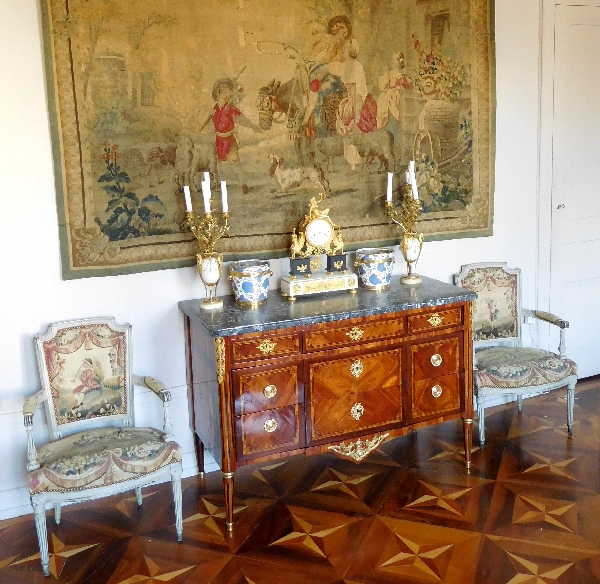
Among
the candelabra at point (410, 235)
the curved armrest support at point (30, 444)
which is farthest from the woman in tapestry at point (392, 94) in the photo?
the curved armrest support at point (30, 444)

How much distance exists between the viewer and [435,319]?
3574mm

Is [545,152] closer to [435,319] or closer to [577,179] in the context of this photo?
[577,179]

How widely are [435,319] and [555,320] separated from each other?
100 centimetres

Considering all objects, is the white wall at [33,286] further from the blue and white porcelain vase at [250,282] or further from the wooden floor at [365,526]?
the wooden floor at [365,526]

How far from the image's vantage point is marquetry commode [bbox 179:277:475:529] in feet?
10.5

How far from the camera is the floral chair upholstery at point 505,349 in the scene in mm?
3914

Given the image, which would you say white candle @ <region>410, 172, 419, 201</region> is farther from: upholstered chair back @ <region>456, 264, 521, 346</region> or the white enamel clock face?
upholstered chair back @ <region>456, 264, 521, 346</region>

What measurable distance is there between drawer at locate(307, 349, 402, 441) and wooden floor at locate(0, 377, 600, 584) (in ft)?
1.24

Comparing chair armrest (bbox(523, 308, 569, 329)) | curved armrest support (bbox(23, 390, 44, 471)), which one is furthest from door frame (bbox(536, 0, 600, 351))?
curved armrest support (bbox(23, 390, 44, 471))

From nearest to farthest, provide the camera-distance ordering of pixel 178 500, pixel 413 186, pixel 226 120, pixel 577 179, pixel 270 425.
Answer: pixel 178 500, pixel 270 425, pixel 226 120, pixel 413 186, pixel 577 179

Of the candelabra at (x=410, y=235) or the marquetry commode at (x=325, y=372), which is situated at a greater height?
the candelabra at (x=410, y=235)

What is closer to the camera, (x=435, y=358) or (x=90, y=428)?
(x=90, y=428)

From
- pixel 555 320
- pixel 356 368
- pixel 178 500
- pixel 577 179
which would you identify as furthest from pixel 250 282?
pixel 577 179

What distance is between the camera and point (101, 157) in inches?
132
